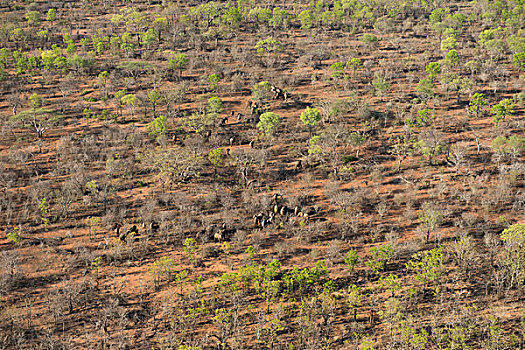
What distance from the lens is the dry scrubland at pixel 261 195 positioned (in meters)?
39.0

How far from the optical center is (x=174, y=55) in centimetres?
9369

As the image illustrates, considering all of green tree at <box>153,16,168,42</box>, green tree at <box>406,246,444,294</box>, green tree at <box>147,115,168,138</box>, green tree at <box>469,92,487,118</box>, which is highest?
green tree at <box>153,16,168,42</box>

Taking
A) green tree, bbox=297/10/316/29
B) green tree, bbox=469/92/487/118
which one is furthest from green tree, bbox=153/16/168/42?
green tree, bbox=469/92/487/118

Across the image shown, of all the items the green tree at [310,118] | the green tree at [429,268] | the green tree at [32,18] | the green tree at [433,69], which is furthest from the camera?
the green tree at [32,18]

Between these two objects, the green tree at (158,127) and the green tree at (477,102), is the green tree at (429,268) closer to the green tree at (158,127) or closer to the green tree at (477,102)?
the green tree at (477,102)

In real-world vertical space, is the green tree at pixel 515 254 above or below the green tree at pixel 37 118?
below

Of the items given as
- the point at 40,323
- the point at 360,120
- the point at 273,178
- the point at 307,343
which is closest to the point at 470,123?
the point at 360,120

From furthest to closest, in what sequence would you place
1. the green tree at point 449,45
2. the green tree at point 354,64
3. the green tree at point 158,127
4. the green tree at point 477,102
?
the green tree at point 449,45 < the green tree at point 354,64 < the green tree at point 477,102 < the green tree at point 158,127

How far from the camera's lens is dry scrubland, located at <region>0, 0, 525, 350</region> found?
39.0 metres

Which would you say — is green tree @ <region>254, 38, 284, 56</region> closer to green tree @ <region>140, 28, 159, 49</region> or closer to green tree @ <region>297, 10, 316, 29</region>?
green tree @ <region>297, 10, 316, 29</region>

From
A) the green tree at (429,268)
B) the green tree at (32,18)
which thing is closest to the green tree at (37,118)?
the green tree at (32,18)

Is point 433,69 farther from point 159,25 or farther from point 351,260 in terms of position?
point 159,25

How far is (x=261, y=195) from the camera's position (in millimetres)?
54781

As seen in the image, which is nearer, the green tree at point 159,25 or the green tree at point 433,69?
the green tree at point 433,69
